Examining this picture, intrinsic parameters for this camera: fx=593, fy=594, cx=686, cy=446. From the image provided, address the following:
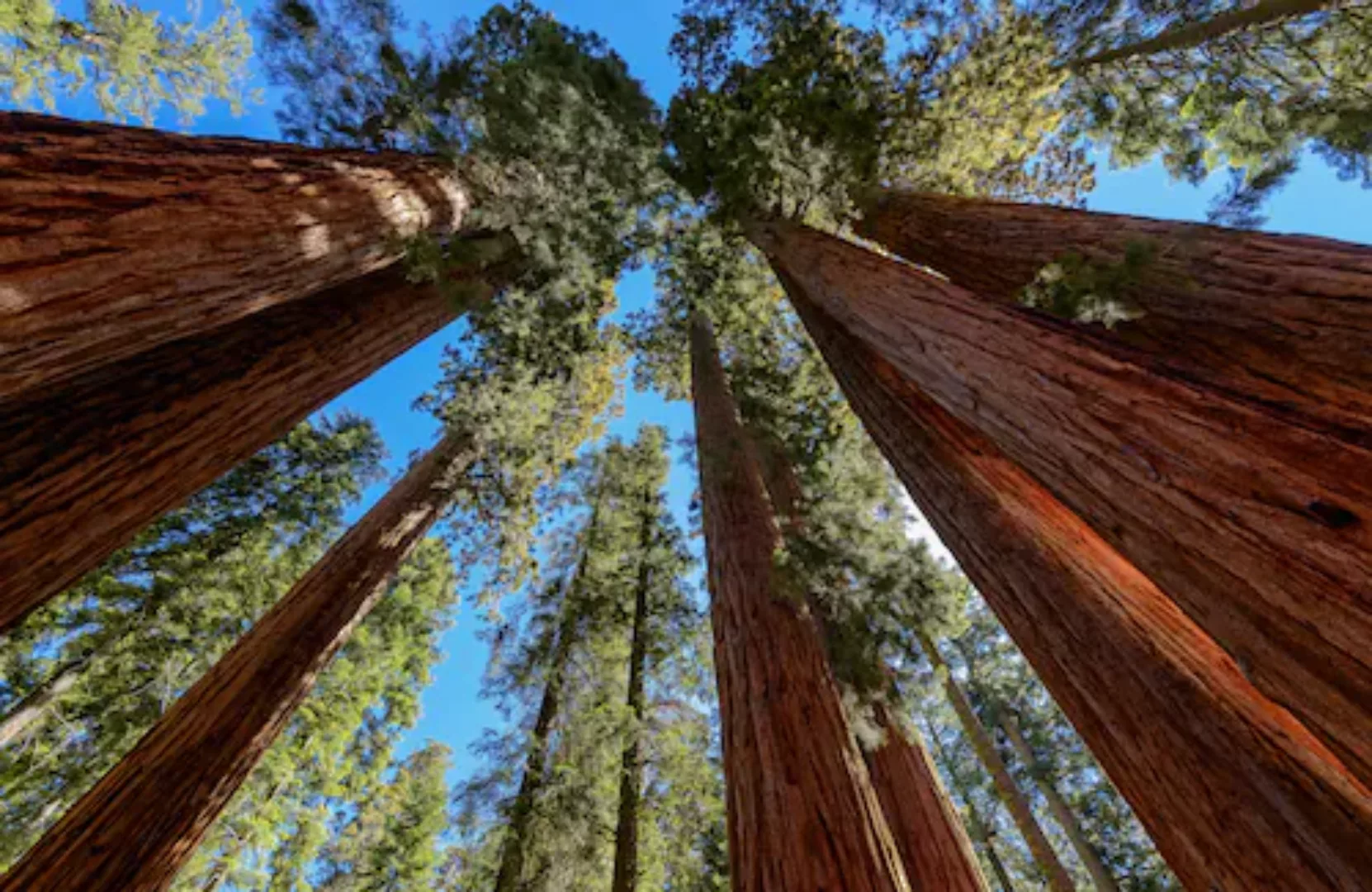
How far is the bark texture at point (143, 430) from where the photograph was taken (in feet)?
8.56

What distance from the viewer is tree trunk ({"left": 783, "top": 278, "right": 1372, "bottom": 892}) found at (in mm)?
1963

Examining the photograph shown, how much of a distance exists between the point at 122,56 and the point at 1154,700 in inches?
521

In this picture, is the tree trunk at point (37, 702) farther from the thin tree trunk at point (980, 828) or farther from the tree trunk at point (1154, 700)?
the thin tree trunk at point (980, 828)

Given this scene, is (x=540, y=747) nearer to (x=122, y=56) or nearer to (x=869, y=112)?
(x=869, y=112)

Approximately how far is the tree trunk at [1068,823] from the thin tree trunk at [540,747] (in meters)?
8.71

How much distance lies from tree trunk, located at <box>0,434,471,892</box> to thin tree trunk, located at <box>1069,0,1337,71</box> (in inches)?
372

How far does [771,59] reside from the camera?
6785 millimetres

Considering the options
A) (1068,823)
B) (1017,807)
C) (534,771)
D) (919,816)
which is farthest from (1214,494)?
(1068,823)

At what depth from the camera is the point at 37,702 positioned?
834 cm

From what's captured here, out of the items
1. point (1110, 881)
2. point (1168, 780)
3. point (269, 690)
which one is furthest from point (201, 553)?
point (1110, 881)

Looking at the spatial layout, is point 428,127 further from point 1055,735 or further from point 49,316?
point 1055,735

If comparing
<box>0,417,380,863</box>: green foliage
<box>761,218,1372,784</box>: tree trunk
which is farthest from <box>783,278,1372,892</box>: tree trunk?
<box>0,417,380,863</box>: green foliage

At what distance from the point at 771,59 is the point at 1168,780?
24.0 feet

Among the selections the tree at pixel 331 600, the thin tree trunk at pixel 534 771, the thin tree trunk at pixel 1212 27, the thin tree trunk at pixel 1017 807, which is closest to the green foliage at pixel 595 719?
the thin tree trunk at pixel 534 771
